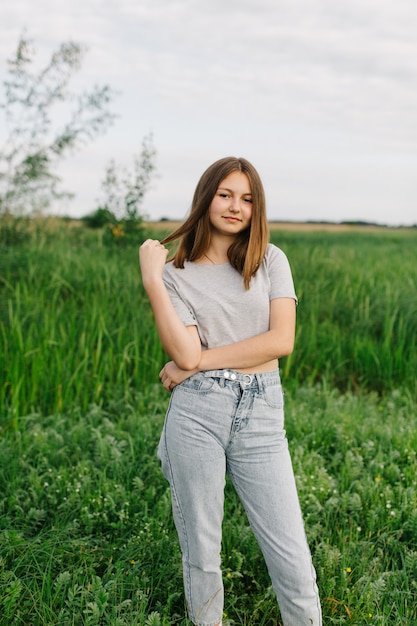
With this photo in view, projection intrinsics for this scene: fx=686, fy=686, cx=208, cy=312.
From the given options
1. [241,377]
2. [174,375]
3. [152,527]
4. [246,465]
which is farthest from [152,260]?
[152,527]

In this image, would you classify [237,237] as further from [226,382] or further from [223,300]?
[226,382]

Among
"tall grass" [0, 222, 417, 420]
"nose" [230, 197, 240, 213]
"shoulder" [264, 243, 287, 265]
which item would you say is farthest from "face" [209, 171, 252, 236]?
"tall grass" [0, 222, 417, 420]

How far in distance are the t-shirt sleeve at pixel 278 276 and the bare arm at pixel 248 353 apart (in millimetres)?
86

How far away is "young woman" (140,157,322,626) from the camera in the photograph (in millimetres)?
2426

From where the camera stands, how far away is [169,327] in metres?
A: 2.43

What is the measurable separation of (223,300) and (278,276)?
24cm

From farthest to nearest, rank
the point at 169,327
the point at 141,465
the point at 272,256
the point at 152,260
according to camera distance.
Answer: the point at 141,465 < the point at 272,256 < the point at 152,260 < the point at 169,327

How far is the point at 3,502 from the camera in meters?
3.66

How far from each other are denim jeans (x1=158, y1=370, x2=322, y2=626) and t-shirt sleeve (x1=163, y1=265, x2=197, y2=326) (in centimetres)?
21

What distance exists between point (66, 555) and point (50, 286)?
14.1 ft

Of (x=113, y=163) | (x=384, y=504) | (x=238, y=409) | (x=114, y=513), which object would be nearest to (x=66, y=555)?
(x=114, y=513)

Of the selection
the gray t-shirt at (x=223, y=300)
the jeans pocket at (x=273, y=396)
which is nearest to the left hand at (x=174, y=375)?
the gray t-shirt at (x=223, y=300)

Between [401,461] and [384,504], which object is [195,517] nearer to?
[384,504]

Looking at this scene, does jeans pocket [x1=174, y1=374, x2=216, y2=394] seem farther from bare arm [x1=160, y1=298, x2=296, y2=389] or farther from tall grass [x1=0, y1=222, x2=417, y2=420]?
tall grass [x1=0, y1=222, x2=417, y2=420]
